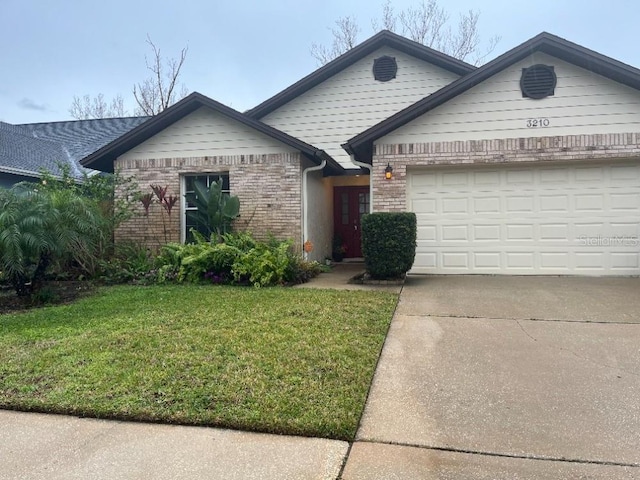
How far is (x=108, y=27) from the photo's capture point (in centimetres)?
1628

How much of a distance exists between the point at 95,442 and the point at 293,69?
79.8ft

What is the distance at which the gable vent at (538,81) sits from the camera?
8938 millimetres

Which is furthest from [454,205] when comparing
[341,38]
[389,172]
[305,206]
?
[341,38]

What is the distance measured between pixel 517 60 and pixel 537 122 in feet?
4.24

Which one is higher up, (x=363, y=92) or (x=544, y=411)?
(x=363, y=92)

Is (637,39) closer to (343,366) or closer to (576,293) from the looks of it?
(576,293)

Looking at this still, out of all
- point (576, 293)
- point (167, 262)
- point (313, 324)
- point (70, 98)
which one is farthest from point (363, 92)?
point (70, 98)

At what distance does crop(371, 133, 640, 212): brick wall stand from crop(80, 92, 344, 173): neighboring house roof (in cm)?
176

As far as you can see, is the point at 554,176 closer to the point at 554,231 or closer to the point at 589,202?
the point at 589,202

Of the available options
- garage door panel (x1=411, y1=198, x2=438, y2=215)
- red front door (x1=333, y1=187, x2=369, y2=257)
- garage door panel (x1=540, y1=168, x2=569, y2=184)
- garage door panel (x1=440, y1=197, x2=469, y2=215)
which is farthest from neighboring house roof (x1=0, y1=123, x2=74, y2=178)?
garage door panel (x1=540, y1=168, x2=569, y2=184)

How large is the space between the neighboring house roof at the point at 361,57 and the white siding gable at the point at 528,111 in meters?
3.61

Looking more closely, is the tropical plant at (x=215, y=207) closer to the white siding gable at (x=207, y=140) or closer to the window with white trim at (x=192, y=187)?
the window with white trim at (x=192, y=187)

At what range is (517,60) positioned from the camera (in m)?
8.95

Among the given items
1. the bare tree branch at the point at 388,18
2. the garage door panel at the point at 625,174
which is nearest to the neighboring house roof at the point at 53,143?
the garage door panel at the point at 625,174
